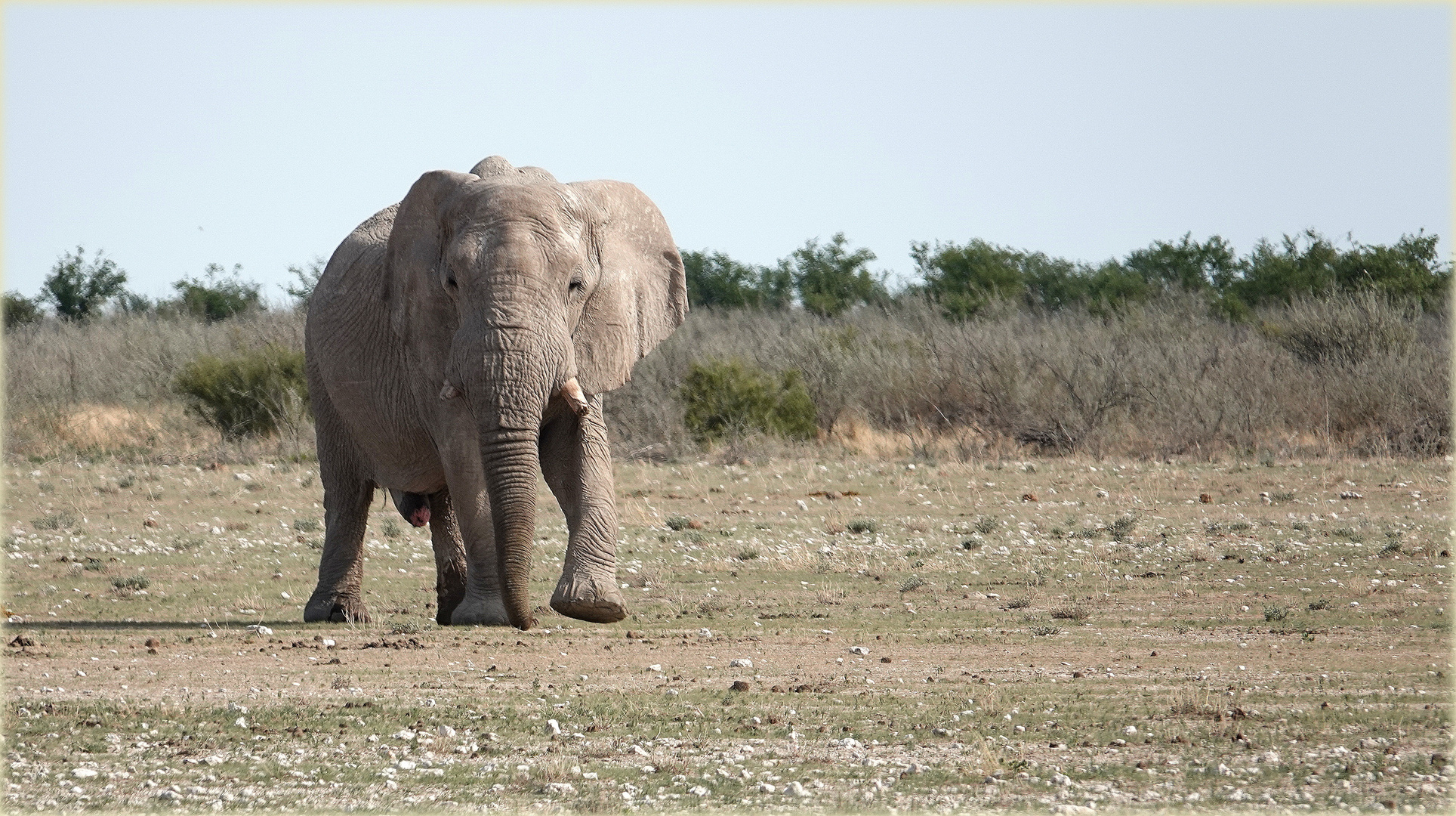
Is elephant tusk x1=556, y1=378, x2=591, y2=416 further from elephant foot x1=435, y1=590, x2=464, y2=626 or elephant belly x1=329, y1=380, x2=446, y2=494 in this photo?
elephant foot x1=435, y1=590, x2=464, y2=626

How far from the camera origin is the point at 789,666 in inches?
369

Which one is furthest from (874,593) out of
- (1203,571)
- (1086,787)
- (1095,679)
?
(1086,787)

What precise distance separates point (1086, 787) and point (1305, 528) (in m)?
10.2

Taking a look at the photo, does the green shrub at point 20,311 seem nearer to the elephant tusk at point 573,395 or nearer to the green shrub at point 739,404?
the green shrub at point 739,404

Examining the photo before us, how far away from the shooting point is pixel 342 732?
740 cm

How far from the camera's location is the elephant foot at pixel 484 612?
10.6m

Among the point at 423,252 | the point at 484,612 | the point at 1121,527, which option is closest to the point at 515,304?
the point at 423,252

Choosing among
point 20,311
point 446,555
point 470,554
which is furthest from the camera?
point 20,311

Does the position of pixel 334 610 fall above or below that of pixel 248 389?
below

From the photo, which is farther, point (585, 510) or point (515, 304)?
point (585, 510)

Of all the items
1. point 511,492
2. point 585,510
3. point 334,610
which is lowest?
point 334,610

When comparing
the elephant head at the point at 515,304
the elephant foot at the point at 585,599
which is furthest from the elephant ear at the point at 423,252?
the elephant foot at the point at 585,599

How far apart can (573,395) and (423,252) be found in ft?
4.54

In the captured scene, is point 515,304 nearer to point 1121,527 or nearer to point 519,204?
point 519,204
